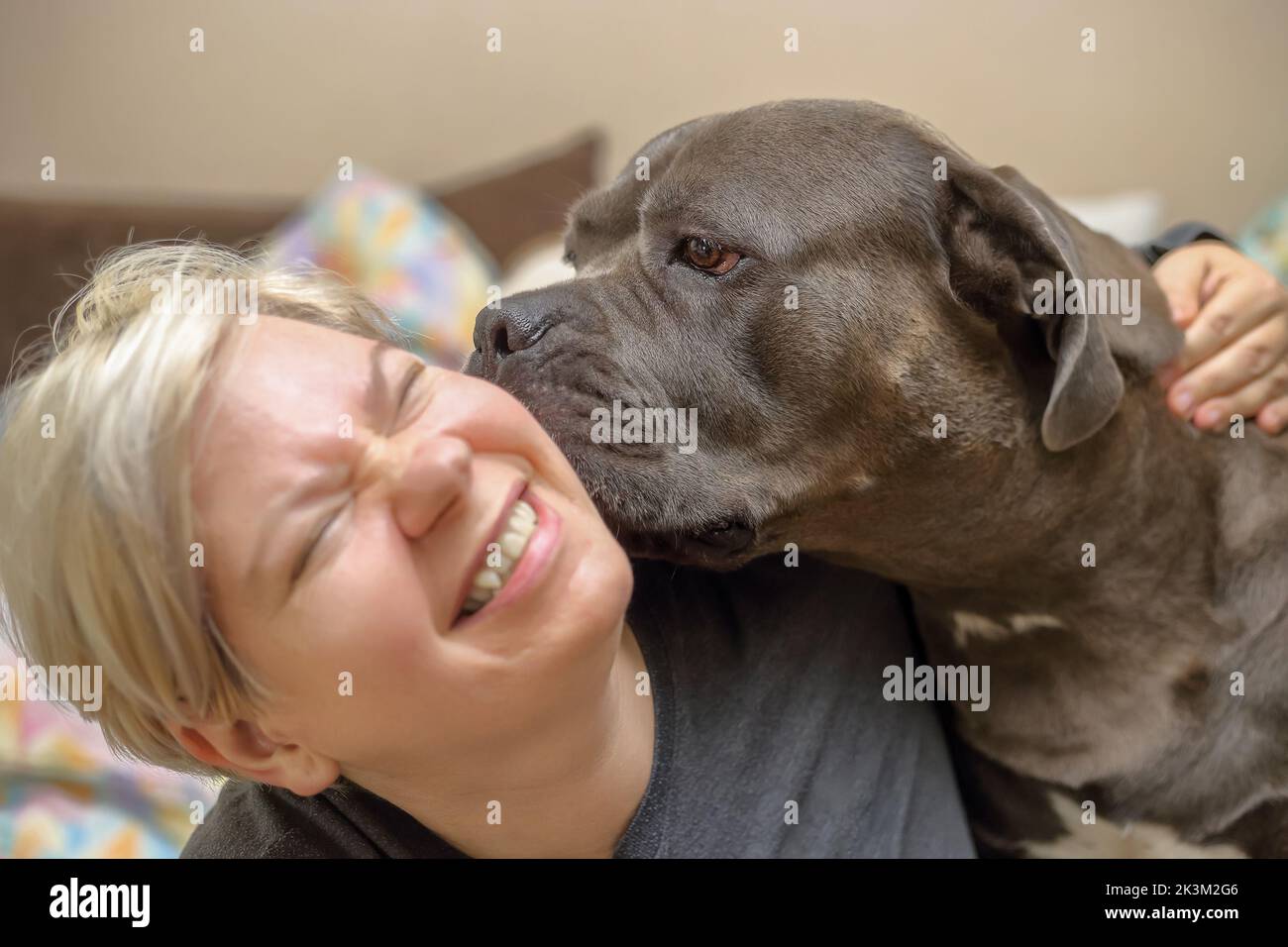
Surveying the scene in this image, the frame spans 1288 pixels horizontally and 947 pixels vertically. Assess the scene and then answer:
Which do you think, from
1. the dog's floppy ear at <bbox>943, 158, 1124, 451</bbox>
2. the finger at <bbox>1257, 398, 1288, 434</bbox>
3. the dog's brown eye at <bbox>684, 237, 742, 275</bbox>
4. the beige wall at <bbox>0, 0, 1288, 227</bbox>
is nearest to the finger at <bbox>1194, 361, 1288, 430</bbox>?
the finger at <bbox>1257, 398, 1288, 434</bbox>

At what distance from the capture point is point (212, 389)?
1038mm

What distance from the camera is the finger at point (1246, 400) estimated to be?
4.99 ft

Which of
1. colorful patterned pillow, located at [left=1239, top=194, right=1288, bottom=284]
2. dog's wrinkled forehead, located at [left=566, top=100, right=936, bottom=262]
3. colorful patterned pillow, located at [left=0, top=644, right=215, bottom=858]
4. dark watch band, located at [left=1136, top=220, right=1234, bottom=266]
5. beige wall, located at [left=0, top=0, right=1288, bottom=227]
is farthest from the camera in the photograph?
beige wall, located at [left=0, top=0, right=1288, bottom=227]

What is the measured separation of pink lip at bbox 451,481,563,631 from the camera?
41.2 inches

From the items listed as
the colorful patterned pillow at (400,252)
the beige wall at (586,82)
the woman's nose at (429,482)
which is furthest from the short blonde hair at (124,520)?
the beige wall at (586,82)

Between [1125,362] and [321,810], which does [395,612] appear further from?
[1125,362]

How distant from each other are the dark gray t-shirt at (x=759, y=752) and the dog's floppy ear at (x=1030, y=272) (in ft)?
1.30

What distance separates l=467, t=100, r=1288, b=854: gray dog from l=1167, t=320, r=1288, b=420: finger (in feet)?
0.11

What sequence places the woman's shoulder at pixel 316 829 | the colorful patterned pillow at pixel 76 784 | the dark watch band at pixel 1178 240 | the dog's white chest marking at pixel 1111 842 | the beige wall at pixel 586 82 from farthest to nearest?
the beige wall at pixel 586 82 → the colorful patterned pillow at pixel 76 784 → the dark watch band at pixel 1178 240 → the dog's white chest marking at pixel 1111 842 → the woman's shoulder at pixel 316 829

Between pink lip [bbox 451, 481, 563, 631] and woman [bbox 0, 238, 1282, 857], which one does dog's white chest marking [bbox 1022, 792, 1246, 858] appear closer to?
woman [bbox 0, 238, 1282, 857]

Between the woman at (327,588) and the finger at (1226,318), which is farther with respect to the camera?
the finger at (1226,318)

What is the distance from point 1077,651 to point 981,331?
1.51ft

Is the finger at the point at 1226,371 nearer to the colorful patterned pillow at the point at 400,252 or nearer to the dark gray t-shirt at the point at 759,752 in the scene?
the dark gray t-shirt at the point at 759,752

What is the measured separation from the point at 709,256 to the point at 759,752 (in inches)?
23.6
